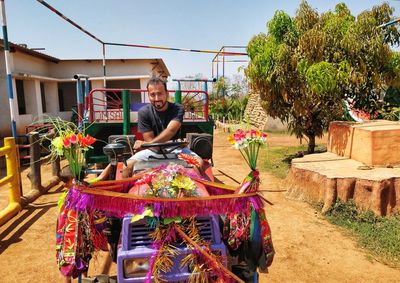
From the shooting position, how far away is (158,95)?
3883mm

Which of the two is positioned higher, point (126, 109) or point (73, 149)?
point (126, 109)

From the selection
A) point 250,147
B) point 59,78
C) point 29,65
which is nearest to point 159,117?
point 250,147

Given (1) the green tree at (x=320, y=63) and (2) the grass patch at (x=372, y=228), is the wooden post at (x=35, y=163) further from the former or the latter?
(2) the grass patch at (x=372, y=228)

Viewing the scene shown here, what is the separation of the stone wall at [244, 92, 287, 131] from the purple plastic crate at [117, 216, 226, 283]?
13.1m

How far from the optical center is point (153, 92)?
3865 mm

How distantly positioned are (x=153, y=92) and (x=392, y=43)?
6556 millimetres

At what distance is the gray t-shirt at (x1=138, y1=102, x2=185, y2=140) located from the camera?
4.06 m

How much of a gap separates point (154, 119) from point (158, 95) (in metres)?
0.35

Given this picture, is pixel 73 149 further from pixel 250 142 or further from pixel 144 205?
pixel 250 142

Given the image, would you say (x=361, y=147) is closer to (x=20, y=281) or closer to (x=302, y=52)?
(x=302, y=52)

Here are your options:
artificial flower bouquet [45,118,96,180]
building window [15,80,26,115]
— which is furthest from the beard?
building window [15,80,26,115]

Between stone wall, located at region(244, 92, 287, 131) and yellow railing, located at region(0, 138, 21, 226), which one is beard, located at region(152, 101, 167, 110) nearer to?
yellow railing, located at region(0, 138, 21, 226)

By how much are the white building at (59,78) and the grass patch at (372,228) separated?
12514mm

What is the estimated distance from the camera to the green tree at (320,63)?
6.93 m
